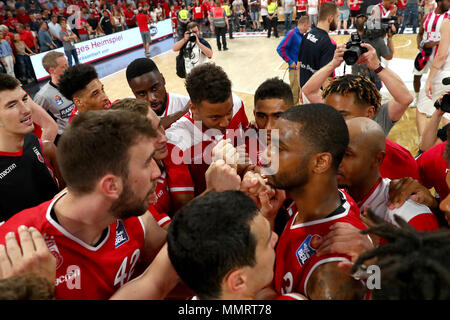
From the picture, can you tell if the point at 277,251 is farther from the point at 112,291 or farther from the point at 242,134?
the point at 242,134

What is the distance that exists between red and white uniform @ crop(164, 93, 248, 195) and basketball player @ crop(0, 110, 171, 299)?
63 centimetres

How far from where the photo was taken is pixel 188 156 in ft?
8.59

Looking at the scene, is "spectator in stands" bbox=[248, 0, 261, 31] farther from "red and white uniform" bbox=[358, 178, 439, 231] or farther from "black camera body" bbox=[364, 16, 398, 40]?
"red and white uniform" bbox=[358, 178, 439, 231]

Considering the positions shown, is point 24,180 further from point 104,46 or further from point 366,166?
point 104,46

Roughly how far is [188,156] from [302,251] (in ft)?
4.16

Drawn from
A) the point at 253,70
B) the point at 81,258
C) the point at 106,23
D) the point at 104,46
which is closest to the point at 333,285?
the point at 81,258

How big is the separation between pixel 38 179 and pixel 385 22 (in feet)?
18.2

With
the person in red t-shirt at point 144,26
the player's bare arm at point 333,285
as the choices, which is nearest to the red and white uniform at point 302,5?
the person in red t-shirt at point 144,26

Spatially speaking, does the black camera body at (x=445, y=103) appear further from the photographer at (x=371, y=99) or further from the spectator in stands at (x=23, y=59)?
the spectator in stands at (x=23, y=59)

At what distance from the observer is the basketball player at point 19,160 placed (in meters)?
2.43

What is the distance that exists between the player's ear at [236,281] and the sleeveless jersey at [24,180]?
1.91 m

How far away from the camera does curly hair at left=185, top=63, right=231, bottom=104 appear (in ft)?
8.87

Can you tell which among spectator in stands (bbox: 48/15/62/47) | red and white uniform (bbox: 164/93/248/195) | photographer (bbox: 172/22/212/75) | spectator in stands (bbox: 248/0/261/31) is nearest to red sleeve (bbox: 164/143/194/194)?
red and white uniform (bbox: 164/93/248/195)
